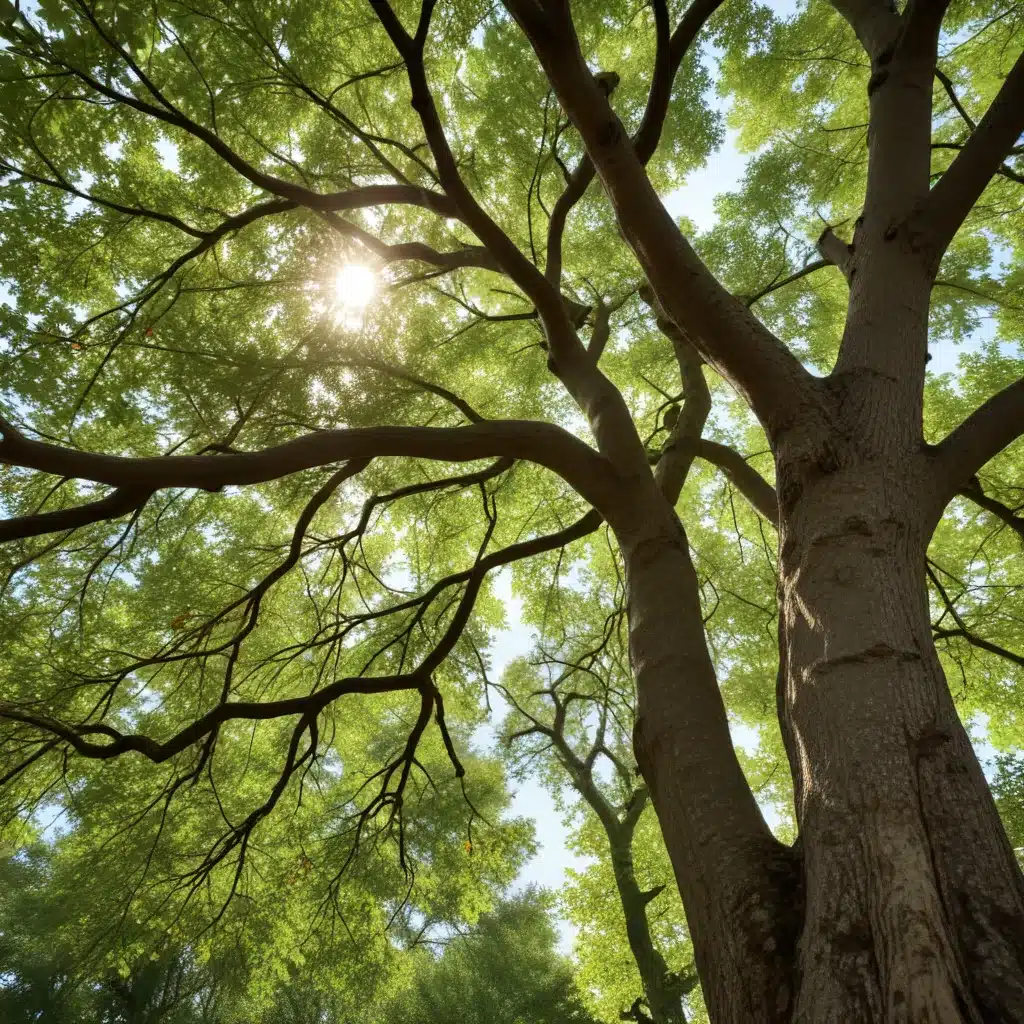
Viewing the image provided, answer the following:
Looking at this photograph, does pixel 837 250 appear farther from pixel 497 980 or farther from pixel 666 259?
pixel 497 980

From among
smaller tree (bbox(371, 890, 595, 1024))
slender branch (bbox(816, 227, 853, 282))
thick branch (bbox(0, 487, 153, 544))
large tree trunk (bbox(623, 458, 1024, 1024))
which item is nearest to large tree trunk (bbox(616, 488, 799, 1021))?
large tree trunk (bbox(623, 458, 1024, 1024))

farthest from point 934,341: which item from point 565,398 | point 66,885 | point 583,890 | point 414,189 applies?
point 66,885

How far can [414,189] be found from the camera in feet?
12.0

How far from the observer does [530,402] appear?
7.03 meters

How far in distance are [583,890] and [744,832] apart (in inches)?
476

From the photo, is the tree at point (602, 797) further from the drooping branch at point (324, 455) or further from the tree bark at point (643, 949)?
the drooping branch at point (324, 455)

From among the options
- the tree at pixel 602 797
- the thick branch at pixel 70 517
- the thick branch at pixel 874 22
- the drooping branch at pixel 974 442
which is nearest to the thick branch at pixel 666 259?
the drooping branch at pixel 974 442

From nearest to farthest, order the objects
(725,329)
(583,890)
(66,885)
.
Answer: (725,329)
(66,885)
(583,890)

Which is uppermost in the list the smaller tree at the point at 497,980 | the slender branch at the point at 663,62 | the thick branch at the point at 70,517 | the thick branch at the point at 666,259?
the slender branch at the point at 663,62

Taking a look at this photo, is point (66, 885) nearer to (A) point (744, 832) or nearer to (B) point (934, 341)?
(A) point (744, 832)

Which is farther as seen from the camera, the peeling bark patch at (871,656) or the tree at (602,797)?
the tree at (602,797)

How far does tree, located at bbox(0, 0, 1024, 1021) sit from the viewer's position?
144 cm

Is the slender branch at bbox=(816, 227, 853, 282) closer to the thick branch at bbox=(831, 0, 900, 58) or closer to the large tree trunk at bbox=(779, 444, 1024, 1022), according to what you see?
the thick branch at bbox=(831, 0, 900, 58)

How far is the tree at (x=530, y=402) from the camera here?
1.44 metres
